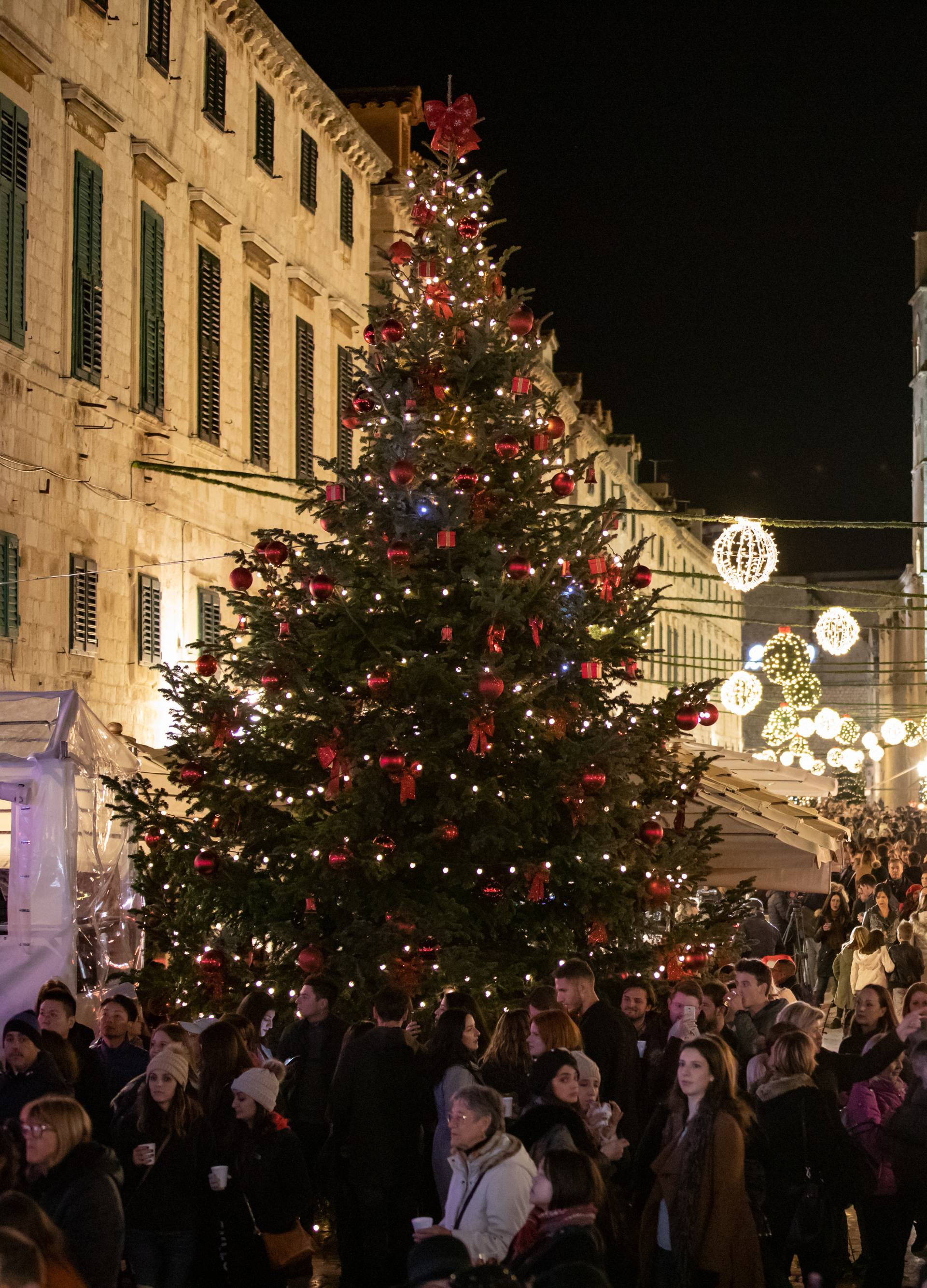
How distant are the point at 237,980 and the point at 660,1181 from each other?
15.6 ft

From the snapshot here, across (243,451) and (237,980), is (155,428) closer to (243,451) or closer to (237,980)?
(243,451)

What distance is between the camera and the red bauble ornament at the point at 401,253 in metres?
12.1

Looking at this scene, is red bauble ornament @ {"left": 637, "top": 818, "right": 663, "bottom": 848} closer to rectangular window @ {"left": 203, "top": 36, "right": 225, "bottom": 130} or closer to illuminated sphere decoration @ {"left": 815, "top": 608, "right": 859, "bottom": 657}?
rectangular window @ {"left": 203, "top": 36, "right": 225, "bottom": 130}

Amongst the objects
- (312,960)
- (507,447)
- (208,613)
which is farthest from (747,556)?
(312,960)

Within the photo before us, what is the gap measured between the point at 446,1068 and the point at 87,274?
1290 cm

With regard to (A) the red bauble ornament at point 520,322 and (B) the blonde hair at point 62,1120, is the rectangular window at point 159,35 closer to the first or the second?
(A) the red bauble ornament at point 520,322

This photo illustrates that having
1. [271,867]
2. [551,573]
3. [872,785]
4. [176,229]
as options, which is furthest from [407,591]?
[872,785]

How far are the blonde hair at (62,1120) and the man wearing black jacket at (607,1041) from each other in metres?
3.76

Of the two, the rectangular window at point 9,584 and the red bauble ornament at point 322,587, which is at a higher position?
the rectangular window at point 9,584

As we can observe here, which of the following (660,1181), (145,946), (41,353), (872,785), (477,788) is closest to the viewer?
(660,1181)

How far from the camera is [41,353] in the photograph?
705 inches

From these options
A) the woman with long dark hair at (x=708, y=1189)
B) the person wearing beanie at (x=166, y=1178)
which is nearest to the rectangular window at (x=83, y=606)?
the person wearing beanie at (x=166, y=1178)

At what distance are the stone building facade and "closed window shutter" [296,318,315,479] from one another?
5cm

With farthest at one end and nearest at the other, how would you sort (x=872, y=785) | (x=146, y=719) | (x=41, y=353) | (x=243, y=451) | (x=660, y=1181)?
(x=872, y=785)
(x=243, y=451)
(x=146, y=719)
(x=41, y=353)
(x=660, y=1181)
